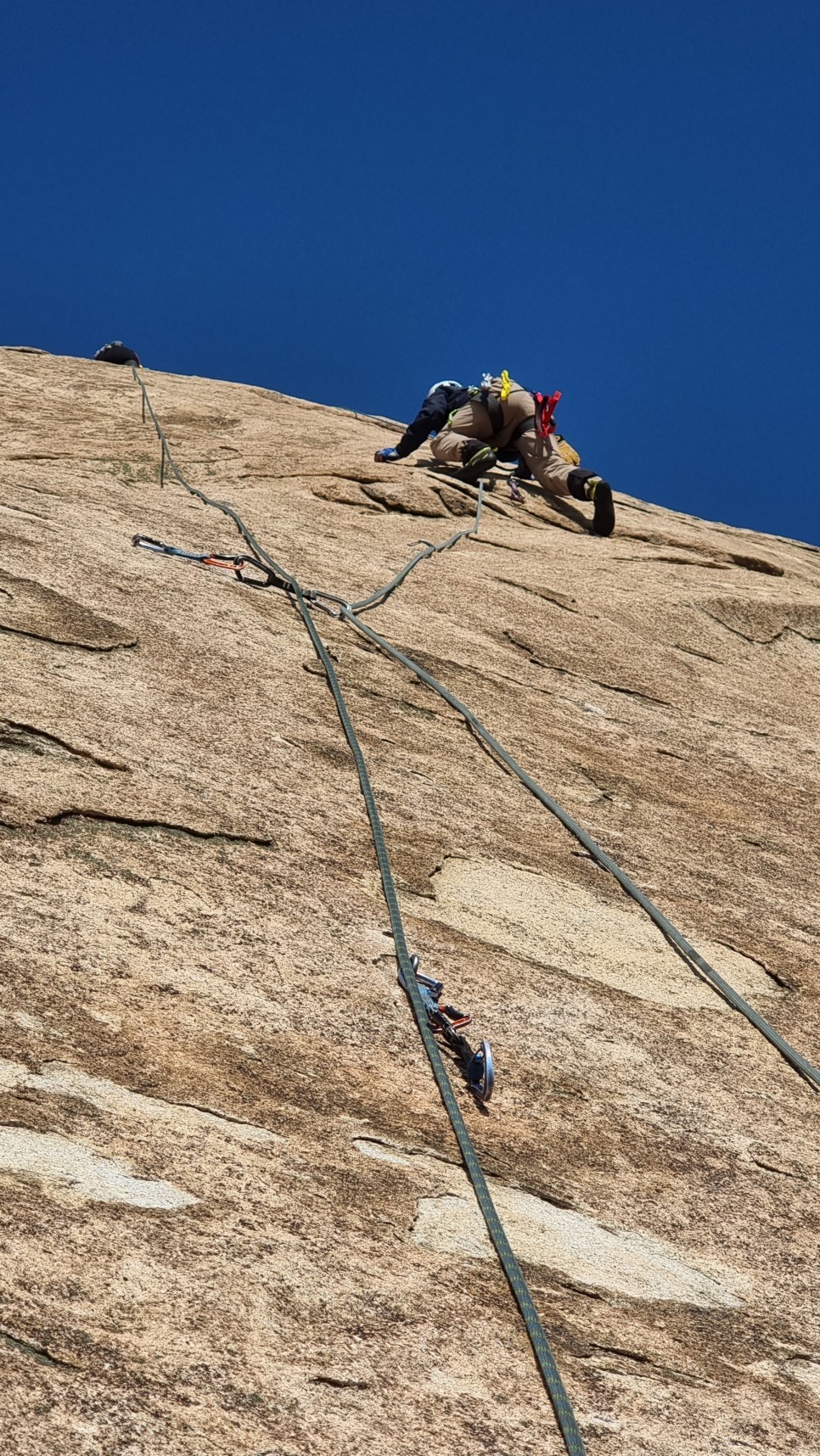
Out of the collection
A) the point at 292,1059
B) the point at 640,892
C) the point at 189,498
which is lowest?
the point at 292,1059

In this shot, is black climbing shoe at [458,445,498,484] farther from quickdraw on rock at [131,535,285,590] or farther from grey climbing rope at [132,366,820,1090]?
quickdraw on rock at [131,535,285,590]

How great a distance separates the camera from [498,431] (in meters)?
11.1

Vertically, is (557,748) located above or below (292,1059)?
above

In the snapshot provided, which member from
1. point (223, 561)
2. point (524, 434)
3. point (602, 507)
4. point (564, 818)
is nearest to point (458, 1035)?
point (564, 818)

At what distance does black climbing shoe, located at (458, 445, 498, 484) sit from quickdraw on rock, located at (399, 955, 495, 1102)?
7001 millimetres

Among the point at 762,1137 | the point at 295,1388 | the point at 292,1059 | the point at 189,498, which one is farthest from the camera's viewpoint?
the point at 189,498

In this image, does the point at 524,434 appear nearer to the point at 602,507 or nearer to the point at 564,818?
the point at 602,507

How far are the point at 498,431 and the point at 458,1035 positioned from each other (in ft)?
27.4

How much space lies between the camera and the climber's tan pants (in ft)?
35.3

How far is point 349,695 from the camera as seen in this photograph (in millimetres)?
5516

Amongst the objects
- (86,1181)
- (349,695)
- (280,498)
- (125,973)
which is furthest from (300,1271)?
(280,498)

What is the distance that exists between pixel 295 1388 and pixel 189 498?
638cm

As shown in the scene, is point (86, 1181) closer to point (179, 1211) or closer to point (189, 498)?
point (179, 1211)

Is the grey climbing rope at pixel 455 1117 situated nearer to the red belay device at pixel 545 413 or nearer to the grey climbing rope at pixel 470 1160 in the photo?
the grey climbing rope at pixel 470 1160
